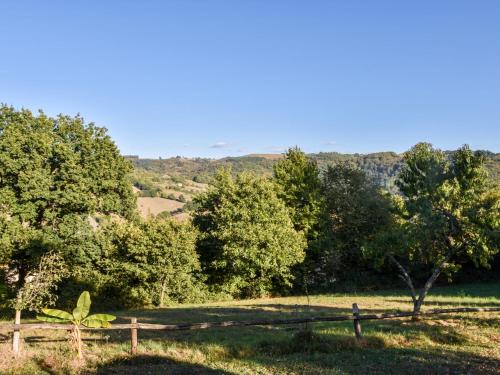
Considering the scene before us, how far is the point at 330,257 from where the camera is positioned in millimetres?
44406

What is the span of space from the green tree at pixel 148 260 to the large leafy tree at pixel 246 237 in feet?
14.2

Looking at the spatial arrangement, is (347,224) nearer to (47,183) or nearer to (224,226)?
(224,226)

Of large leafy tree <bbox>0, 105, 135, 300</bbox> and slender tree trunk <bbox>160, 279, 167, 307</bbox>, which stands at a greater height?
large leafy tree <bbox>0, 105, 135, 300</bbox>

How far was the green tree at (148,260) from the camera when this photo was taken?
34656 mm

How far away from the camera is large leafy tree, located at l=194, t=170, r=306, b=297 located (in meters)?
39.0

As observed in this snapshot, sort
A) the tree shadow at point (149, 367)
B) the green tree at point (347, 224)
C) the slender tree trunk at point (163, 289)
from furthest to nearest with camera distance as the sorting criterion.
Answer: the green tree at point (347, 224) < the slender tree trunk at point (163, 289) < the tree shadow at point (149, 367)

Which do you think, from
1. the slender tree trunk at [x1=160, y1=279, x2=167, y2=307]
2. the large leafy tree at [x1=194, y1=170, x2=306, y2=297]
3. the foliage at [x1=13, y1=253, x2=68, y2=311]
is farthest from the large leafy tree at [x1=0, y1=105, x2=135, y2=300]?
the large leafy tree at [x1=194, y1=170, x2=306, y2=297]

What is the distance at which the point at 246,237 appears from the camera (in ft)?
126

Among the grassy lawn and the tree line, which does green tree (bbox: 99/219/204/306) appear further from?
the grassy lawn

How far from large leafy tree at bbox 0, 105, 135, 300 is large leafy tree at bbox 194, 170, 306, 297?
11873 millimetres

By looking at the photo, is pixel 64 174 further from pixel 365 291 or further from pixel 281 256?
pixel 365 291

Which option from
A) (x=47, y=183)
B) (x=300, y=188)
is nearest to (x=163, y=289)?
(x=47, y=183)

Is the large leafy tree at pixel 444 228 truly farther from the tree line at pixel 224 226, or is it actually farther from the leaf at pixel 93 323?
the leaf at pixel 93 323

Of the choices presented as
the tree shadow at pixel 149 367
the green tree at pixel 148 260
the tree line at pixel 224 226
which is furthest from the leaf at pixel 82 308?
the green tree at pixel 148 260
